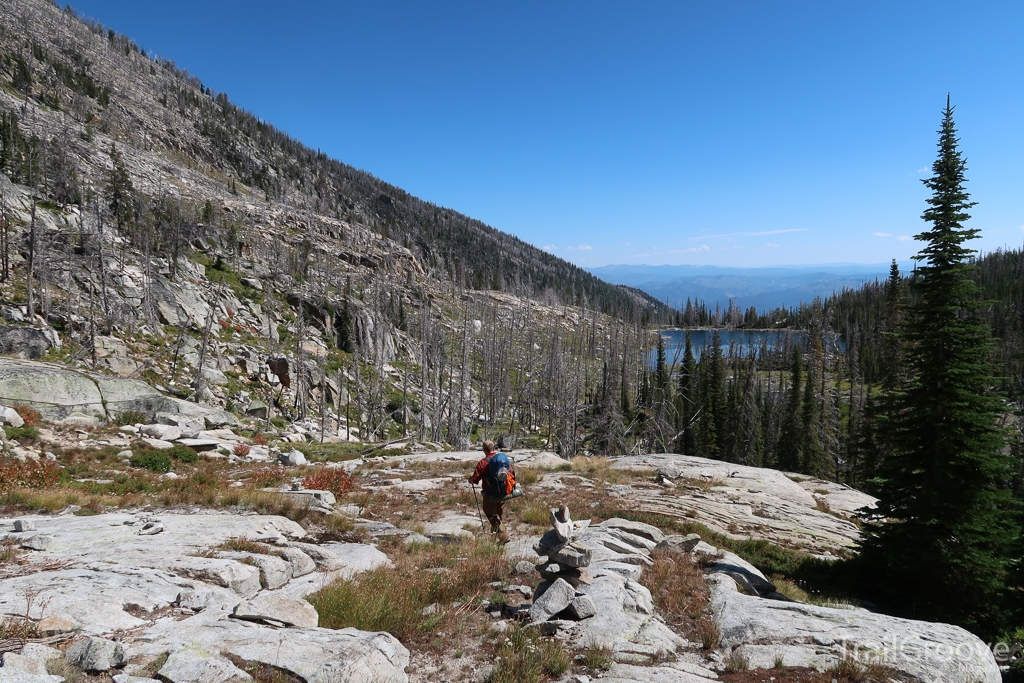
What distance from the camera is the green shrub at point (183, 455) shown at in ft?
56.1

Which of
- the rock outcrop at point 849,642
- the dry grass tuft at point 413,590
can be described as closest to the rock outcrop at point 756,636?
the rock outcrop at point 849,642

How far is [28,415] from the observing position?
654 inches

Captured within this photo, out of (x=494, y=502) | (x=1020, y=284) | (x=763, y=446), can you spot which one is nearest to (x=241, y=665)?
(x=494, y=502)

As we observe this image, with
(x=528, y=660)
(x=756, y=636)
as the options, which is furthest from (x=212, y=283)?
(x=756, y=636)

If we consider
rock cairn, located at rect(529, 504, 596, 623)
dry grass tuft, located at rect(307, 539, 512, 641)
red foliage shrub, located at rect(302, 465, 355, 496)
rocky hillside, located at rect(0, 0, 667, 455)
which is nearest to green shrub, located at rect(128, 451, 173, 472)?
red foliage shrub, located at rect(302, 465, 355, 496)

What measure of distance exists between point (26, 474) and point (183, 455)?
5.00 m

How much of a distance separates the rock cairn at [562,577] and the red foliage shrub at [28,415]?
1903cm

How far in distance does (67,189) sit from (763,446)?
85.4 metres

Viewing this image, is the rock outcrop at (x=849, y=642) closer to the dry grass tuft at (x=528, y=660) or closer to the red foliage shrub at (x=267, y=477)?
the dry grass tuft at (x=528, y=660)

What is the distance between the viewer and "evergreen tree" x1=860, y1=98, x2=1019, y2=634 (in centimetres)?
1130

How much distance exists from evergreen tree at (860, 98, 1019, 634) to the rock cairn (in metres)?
8.87

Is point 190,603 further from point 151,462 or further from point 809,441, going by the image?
point 809,441

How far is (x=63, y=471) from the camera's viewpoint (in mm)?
13680

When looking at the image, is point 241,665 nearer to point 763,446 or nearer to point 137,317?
point 137,317
